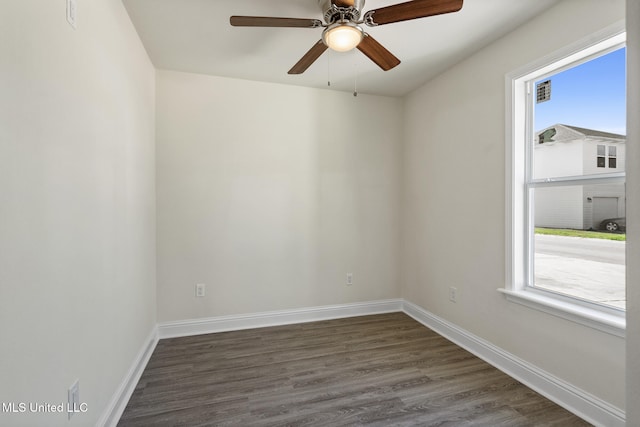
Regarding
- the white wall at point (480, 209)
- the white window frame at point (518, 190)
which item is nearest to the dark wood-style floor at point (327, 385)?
the white wall at point (480, 209)

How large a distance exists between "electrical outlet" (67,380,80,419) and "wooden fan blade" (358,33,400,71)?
7.52ft

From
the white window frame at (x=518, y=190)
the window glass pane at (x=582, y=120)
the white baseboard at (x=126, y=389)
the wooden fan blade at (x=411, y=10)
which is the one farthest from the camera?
the white window frame at (x=518, y=190)

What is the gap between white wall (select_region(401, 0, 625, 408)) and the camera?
5.68ft

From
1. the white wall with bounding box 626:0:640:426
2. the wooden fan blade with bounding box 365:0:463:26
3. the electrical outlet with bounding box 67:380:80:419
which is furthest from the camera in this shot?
the wooden fan blade with bounding box 365:0:463:26

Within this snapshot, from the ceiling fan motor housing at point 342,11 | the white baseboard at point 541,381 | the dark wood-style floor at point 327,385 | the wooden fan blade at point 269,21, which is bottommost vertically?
the dark wood-style floor at point 327,385

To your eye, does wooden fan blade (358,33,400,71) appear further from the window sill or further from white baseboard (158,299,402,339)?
white baseboard (158,299,402,339)

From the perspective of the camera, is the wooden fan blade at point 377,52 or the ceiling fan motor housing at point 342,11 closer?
the ceiling fan motor housing at point 342,11

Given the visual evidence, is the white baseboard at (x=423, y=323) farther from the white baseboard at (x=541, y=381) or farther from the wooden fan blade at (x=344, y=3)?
the wooden fan blade at (x=344, y=3)

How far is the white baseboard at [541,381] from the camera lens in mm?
1635

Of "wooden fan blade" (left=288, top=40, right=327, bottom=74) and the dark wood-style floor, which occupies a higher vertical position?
"wooden fan blade" (left=288, top=40, right=327, bottom=74)

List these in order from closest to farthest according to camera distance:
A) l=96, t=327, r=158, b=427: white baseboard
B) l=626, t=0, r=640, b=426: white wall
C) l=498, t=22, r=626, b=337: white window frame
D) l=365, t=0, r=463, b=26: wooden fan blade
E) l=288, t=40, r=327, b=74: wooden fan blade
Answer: l=626, t=0, r=640, b=426: white wall → l=365, t=0, r=463, b=26: wooden fan blade → l=96, t=327, r=158, b=427: white baseboard → l=288, t=40, r=327, b=74: wooden fan blade → l=498, t=22, r=626, b=337: white window frame

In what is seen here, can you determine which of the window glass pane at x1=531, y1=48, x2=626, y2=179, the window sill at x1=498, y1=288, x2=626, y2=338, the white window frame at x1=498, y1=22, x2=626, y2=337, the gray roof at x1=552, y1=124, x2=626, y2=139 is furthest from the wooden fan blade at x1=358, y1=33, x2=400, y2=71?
the window sill at x1=498, y1=288, x2=626, y2=338

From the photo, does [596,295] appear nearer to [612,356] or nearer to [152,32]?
[612,356]

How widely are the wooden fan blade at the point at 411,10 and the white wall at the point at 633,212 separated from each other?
78cm
